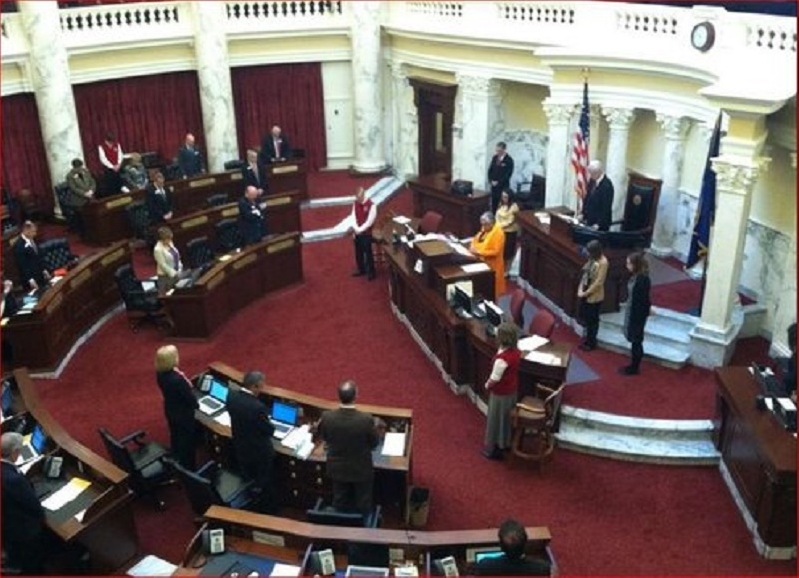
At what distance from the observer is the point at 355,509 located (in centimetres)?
664

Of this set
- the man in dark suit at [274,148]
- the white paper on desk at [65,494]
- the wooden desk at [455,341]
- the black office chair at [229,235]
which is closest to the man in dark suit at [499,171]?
the wooden desk at [455,341]

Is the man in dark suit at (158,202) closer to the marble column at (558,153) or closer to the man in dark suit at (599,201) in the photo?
the marble column at (558,153)

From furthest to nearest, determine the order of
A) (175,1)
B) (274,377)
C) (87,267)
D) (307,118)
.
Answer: (307,118) → (175,1) → (87,267) → (274,377)

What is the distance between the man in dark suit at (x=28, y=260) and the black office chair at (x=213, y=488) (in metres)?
4.67

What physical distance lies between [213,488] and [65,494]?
1.23m

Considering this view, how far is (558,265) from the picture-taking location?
10.6 m

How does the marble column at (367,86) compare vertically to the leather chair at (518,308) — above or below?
above

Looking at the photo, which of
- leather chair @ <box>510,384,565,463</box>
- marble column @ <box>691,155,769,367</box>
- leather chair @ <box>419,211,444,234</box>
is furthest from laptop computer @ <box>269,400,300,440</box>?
leather chair @ <box>419,211,444,234</box>

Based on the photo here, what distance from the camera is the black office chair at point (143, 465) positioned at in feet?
23.1

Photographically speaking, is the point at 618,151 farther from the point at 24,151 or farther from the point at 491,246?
the point at 24,151

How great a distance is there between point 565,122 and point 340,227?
16.6ft

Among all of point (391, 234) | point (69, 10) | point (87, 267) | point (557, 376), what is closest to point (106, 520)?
point (557, 376)

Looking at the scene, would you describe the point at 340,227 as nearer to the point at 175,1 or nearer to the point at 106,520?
the point at 175,1

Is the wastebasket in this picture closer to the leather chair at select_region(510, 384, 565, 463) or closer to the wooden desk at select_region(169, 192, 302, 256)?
the leather chair at select_region(510, 384, 565, 463)
